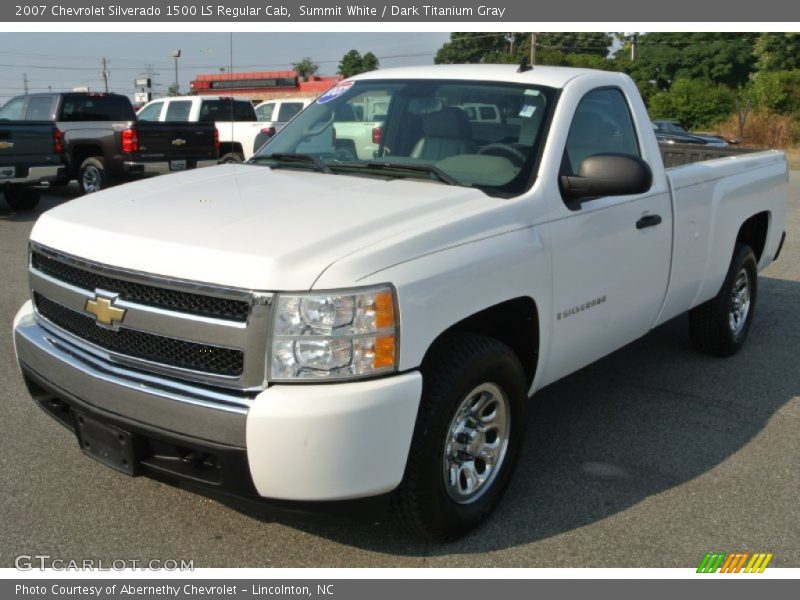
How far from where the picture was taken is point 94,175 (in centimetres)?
1470

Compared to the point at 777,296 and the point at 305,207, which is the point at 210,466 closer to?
the point at 305,207

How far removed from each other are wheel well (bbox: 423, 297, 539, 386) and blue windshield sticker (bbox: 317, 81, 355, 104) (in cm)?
193

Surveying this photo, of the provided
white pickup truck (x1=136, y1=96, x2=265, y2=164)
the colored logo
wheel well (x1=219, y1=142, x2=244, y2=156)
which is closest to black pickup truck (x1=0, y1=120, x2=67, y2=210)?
white pickup truck (x1=136, y1=96, x2=265, y2=164)

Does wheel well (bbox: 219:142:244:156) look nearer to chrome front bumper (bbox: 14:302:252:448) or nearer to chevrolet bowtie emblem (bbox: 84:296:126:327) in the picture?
chrome front bumper (bbox: 14:302:252:448)

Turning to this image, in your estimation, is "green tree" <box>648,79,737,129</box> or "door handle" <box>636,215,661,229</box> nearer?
"door handle" <box>636,215,661,229</box>

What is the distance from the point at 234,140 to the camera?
58.6ft

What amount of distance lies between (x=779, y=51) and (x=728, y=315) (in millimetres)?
51605

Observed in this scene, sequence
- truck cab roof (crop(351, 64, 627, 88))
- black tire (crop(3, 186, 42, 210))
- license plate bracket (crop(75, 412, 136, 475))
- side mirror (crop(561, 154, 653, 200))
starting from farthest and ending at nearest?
black tire (crop(3, 186, 42, 210)), truck cab roof (crop(351, 64, 627, 88)), side mirror (crop(561, 154, 653, 200)), license plate bracket (crop(75, 412, 136, 475))

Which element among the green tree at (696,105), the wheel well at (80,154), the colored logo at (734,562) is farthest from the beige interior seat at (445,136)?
the green tree at (696,105)

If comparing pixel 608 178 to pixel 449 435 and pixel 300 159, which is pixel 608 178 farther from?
pixel 300 159

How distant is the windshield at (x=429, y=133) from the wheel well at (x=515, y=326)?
0.51 metres

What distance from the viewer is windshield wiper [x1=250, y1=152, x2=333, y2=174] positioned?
428 centimetres

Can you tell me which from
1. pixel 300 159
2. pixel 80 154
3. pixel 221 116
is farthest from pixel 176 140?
pixel 300 159

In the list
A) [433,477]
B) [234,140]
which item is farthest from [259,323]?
[234,140]
